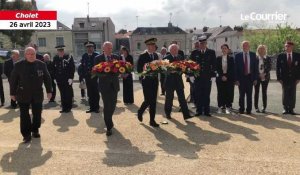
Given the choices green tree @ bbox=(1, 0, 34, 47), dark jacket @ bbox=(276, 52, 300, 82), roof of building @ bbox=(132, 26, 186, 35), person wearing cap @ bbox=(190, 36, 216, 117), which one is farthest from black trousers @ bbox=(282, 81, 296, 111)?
roof of building @ bbox=(132, 26, 186, 35)

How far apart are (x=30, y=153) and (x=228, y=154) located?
3454 mm

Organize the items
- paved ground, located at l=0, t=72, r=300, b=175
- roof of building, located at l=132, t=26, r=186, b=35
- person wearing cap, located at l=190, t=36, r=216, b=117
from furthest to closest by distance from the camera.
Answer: roof of building, located at l=132, t=26, r=186, b=35 < person wearing cap, located at l=190, t=36, r=216, b=117 < paved ground, located at l=0, t=72, r=300, b=175

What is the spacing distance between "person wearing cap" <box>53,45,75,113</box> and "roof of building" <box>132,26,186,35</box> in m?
67.8

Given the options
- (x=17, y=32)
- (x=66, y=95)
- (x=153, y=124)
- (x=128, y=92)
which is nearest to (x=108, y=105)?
(x=153, y=124)

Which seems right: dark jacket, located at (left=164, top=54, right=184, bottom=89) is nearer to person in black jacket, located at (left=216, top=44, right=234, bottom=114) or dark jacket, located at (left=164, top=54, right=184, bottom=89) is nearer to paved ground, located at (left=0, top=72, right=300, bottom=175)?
paved ground, located at (left=0, top=72, right=300, bottom=175)

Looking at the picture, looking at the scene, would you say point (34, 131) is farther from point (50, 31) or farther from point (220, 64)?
point (50, 31)

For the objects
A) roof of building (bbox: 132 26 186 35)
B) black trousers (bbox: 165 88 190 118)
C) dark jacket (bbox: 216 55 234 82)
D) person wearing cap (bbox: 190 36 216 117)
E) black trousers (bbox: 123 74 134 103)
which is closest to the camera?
black trousers (bbox: 165 88 190 118)

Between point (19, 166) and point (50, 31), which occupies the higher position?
point (50, 31)

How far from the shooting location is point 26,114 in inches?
296

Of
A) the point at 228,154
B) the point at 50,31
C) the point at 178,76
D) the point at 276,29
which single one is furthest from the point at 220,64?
the point at 50,31

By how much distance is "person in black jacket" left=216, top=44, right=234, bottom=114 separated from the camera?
1031cm

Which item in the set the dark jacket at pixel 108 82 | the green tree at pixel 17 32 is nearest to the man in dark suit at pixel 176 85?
the dark jacket at pixel 108 82

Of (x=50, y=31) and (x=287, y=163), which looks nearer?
(x=287, y=163)

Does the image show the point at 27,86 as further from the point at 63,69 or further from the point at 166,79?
the point at 63,69
